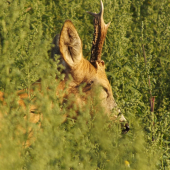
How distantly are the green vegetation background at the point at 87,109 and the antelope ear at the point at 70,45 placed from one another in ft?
1.21

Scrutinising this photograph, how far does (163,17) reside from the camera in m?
6.34

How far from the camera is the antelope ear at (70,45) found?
4.42 m

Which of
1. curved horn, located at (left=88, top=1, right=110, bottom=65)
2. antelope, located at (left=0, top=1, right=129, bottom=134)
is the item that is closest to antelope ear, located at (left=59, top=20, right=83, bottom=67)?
antelope, located at (left=0, top=1, right=129, bottom=134)

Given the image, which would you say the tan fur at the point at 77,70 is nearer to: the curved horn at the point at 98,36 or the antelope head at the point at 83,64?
the antelope head at the point at 83,64

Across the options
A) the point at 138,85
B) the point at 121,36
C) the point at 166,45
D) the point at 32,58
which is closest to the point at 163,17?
the point at 166,45

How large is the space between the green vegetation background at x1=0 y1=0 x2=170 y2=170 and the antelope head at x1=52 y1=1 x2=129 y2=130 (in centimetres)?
23

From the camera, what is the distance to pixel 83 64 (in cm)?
480

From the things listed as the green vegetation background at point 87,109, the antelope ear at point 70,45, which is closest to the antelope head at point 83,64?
the antelope ear at point 70,45

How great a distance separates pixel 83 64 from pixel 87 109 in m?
2.22

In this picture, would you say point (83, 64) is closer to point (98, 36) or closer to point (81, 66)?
point (81, 66)

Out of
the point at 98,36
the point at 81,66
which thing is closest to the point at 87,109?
the point at 81,66

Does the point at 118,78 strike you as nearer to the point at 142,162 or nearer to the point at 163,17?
the point at 163,17

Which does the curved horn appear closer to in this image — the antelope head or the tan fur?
the antelope head

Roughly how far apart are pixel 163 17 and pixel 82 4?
1.49 m
